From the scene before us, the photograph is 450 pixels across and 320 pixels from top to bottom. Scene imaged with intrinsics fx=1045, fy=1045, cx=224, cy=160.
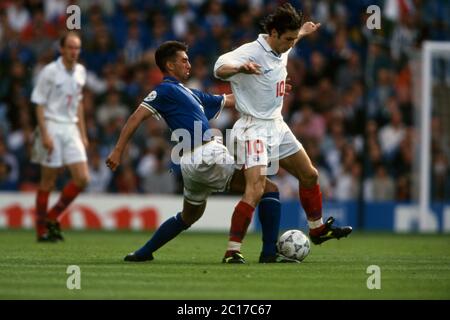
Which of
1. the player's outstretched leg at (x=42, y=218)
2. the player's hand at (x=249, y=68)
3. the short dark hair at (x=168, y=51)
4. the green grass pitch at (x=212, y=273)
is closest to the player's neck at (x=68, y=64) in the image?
the player's outstretched leg at (x=42, y=218)

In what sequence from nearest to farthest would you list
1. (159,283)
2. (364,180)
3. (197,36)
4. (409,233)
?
(159,283) < (409,233) < (364,180) < (197,36)

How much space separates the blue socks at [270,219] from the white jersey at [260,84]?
0.81 metres

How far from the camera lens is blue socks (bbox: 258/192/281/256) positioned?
9672mm

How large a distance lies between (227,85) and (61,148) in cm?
621

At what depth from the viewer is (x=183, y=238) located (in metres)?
15.2

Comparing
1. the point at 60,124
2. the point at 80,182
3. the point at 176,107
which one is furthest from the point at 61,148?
the point at 176,107

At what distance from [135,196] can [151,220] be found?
1.68 ft

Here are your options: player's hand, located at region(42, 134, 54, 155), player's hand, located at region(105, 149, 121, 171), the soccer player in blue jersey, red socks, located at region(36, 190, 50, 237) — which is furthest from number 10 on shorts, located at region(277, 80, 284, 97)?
red socks, located at region(36, 190, 50, 237)

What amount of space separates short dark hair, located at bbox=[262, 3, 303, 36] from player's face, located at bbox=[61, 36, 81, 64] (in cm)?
400

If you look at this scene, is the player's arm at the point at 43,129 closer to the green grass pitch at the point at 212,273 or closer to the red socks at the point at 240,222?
the green grass pitch at the point at 212,273

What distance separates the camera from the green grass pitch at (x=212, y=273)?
7371 millimetres
